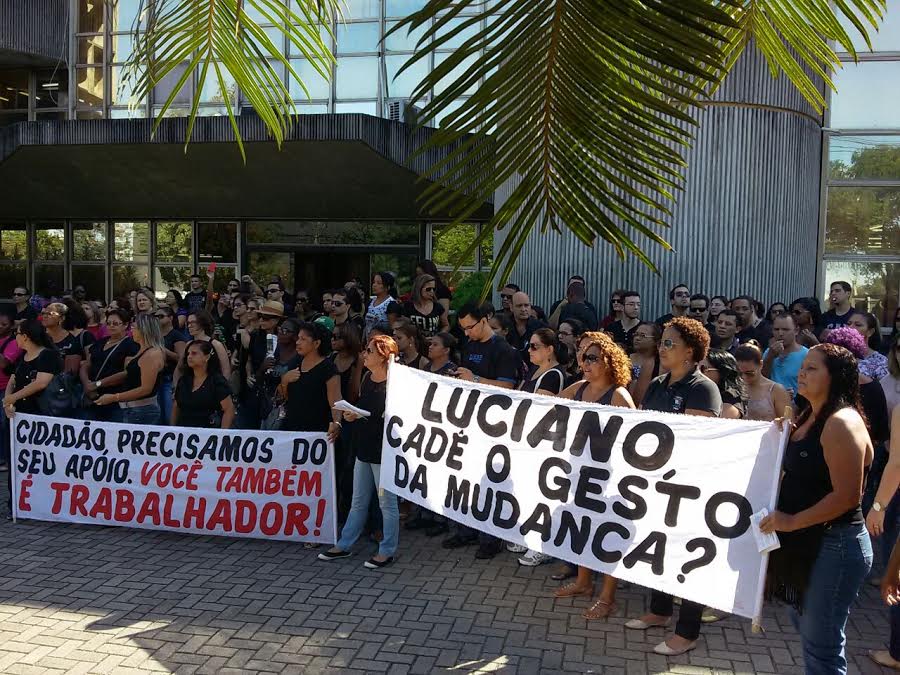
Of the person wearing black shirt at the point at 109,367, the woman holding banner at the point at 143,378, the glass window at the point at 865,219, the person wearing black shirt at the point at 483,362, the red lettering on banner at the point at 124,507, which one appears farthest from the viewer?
the glass window at the point at 865,219

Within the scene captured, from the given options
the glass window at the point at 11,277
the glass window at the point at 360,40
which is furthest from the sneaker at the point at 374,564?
the glass window at the point at 11,277

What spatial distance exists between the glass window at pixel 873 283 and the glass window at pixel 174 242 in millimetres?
13579

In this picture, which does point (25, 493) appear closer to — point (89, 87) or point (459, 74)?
point (459, 74)

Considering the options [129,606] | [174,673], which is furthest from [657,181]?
[129,606]

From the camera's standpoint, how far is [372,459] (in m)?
6.52

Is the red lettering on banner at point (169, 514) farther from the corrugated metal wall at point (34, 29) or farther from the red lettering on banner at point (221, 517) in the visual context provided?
the corrugated metal wall at point (34, 29)

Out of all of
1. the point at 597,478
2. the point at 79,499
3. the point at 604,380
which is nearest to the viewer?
the point at 597,478

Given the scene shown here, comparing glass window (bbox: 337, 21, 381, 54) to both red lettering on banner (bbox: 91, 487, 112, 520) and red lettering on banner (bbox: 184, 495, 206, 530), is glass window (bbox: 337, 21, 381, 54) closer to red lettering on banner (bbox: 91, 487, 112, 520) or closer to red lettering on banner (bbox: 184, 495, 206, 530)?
red lettering on banner (bbox: 91, 487, 112, 520)

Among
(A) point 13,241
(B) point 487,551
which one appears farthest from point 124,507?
(A) point 13,241

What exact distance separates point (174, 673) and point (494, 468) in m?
2.23

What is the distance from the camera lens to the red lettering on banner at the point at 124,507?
7363mm

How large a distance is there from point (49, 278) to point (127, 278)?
87.8 inches

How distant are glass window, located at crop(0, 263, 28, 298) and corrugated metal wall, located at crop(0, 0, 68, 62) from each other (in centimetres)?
527

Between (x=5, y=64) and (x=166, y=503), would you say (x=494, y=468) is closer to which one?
(x=166, y=503)
